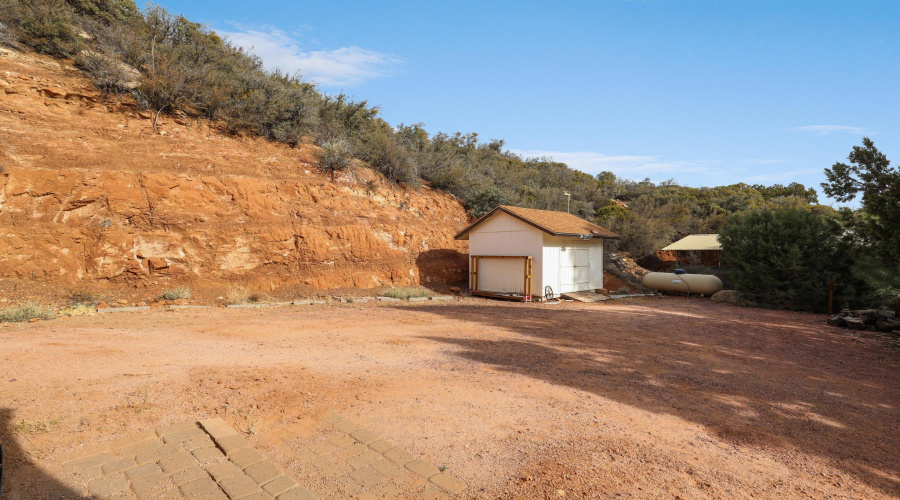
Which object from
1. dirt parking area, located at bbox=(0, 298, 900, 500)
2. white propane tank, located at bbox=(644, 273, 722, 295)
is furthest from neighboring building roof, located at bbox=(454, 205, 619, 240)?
dirt parking area, located at bbox=(0, 298, 900, 500)

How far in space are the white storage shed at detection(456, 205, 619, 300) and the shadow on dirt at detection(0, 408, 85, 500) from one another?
16.0 meters

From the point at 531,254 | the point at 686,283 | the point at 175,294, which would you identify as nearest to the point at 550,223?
the point at 531,254

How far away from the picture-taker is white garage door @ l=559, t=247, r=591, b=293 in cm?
1947

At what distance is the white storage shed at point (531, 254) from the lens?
18.5 metres

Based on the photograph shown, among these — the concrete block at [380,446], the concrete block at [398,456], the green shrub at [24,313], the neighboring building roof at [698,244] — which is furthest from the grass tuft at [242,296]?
the neighboring building roof at [698,244]

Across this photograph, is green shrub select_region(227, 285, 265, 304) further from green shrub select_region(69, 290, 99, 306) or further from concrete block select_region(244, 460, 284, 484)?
concrete block select_region(244, 460, 284, 484)

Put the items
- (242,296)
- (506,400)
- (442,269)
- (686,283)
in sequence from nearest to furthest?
1. (506,400)
2. (242,296)
3. (686,283)
4. (442,269)

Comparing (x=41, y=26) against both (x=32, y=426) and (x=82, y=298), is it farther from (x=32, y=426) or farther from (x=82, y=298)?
(x=32, y=426)

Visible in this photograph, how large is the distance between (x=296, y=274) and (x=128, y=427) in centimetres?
1309

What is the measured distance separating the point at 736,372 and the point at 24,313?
14677mm

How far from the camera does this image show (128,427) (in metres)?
4.39

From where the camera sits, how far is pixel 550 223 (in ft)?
63.4

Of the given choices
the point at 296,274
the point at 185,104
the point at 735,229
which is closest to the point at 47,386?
the point at 296,274

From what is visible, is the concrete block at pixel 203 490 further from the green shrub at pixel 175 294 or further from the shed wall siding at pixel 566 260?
the shed wall siding at pixel 566 260
